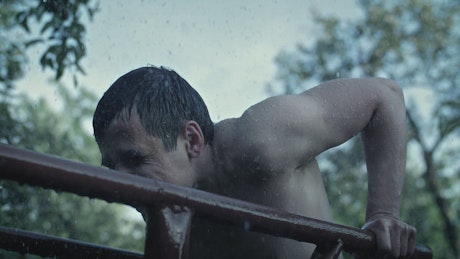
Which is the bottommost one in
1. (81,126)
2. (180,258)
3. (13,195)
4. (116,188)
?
(81,126)

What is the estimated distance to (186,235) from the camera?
4.14ft

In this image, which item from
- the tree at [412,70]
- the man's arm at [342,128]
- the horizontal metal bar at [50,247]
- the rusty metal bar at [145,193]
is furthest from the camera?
the tree at [412,70]

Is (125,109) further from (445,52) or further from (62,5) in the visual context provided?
(445,52)

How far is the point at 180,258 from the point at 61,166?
0.30m

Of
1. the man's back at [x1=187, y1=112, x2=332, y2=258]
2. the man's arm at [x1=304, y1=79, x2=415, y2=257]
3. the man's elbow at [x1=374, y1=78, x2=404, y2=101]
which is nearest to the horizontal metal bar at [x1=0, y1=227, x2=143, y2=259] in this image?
the man's back at [x1=187, y1=112, x2=332, y2=258]

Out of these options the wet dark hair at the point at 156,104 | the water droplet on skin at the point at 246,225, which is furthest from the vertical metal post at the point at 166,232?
the wet dark hair at the point at 156,104

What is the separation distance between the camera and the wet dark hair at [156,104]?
2.12 meters

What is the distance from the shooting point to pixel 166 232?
48.5 inches

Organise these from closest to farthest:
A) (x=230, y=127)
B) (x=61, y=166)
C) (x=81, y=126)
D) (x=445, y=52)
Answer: (x=61, y=166), (x=230, y=127), (x=445, y=52), (x=81, y=126)

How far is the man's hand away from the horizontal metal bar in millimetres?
640

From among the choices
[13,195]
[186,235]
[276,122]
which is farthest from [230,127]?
[13,195]

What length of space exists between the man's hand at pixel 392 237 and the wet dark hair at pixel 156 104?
706 mm

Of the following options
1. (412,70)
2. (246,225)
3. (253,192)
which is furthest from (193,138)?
(412,70)

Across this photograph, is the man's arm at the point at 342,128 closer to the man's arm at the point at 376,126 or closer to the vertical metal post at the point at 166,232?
the man's arm at the point at 376,126
